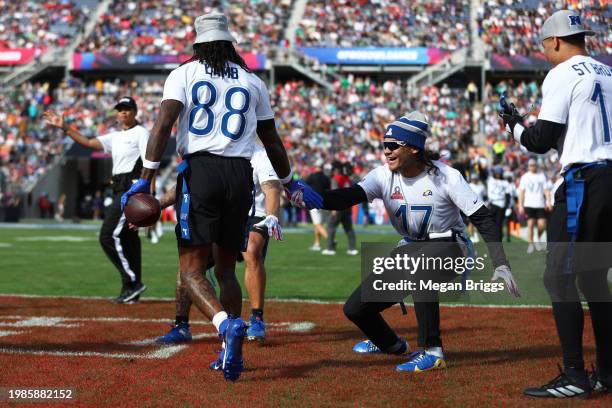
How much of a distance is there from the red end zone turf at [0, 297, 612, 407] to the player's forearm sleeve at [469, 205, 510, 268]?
29.0 inches

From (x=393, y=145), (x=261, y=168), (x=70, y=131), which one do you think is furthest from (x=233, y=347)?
(x=70, y=131)

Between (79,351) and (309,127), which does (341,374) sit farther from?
(309,127)

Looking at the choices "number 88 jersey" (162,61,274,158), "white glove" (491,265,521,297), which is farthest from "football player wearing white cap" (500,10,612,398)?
"number 88 jersey" (162,61,274,158)

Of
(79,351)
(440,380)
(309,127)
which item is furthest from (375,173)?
(309,127)

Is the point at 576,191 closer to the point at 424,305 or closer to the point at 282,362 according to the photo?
the point at 424,305

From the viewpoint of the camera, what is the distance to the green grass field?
10.9m

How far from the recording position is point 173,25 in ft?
153

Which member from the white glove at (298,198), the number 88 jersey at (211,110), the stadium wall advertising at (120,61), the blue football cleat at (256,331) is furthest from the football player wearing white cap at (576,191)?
the stadium wall advertising at (120,61)

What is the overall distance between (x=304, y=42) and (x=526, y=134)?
4050cm

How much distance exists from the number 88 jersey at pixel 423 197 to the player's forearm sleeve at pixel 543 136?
914 mm

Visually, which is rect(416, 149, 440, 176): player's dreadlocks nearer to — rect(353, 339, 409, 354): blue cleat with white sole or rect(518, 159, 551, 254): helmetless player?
rect(353, 339, 409, 354): blue cleat with white sole

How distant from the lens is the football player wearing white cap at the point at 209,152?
17.8 ft

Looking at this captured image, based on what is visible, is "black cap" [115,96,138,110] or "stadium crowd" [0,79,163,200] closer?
"black cap" [115,96,138,110]

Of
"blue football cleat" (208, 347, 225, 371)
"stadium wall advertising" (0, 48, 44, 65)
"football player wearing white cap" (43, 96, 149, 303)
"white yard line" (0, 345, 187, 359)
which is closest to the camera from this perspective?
"blue football cleat" (208, 347, 225, 371)
